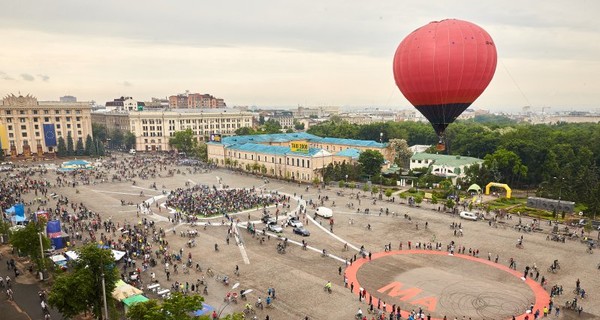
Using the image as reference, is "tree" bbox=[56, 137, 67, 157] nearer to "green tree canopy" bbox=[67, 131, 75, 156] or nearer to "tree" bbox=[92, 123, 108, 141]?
"green tree canopy" bbox=[67, 131, 75, 156]

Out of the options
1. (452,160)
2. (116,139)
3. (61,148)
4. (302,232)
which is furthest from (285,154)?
(116,139)

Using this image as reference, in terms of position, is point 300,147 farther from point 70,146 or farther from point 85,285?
point 70,146

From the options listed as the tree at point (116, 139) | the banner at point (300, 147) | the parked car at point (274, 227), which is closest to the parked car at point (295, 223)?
the parked car at point (274, 227)

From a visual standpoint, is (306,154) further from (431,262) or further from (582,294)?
(582,294)

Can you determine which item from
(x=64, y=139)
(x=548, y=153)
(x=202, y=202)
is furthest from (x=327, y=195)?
(x=64, y=139)

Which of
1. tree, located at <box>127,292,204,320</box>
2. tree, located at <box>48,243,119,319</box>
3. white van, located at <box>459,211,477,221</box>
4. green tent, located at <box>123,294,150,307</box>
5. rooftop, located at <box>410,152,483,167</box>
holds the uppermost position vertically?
tree, located at <box>127,292,204,320</box>

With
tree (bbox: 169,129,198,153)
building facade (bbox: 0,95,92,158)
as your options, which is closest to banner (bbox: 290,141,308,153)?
tree (bbox: 169,129,198,153)

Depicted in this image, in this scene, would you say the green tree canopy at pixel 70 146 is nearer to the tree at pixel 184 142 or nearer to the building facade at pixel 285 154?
the tree at pixel 184 142
